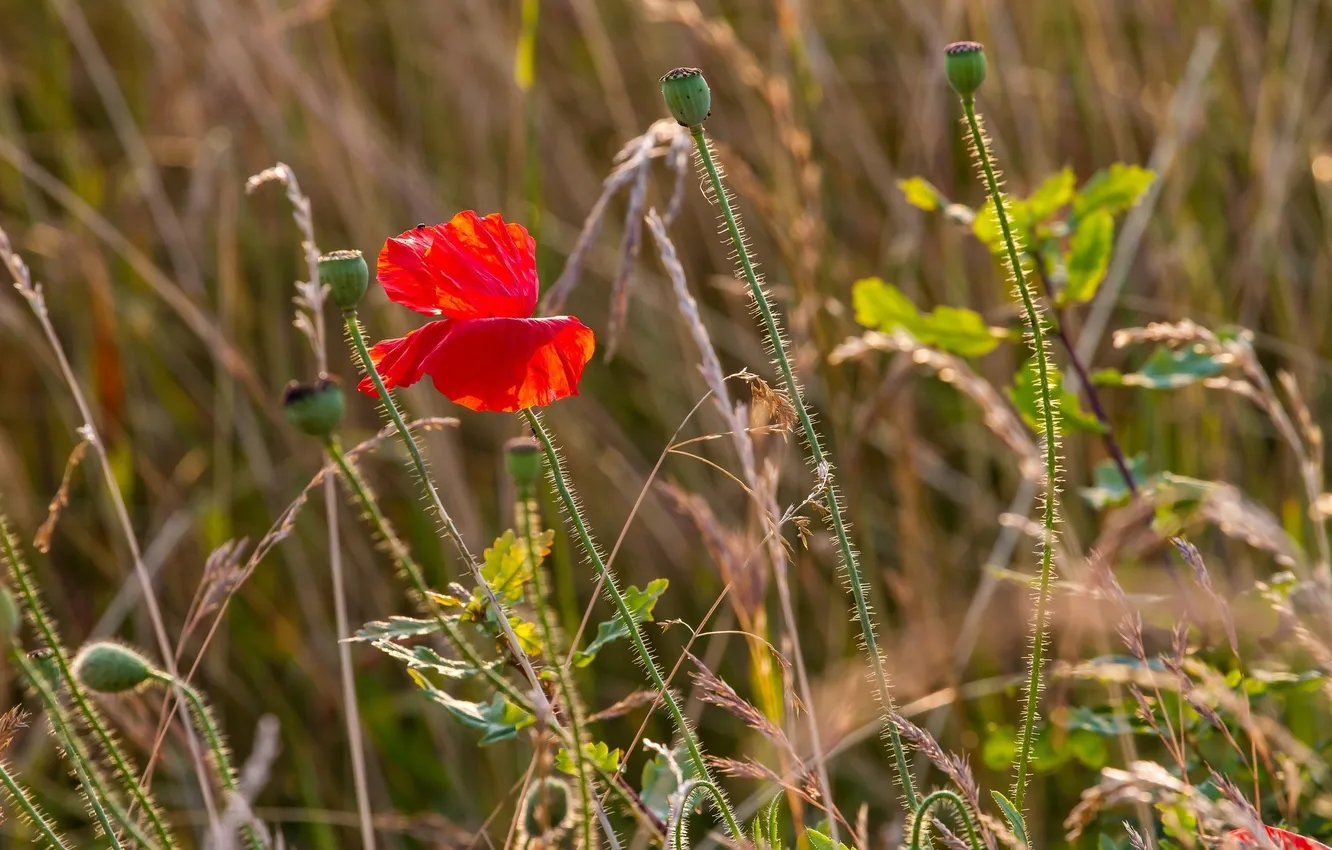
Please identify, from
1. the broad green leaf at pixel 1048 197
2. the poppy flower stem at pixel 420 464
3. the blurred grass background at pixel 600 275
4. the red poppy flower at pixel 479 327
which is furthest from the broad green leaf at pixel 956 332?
the poppy flower stem at pixel 420 464

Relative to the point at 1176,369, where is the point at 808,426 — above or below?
above

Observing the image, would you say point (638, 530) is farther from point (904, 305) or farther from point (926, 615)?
point (904, 305)

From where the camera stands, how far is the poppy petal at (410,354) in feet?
3.06

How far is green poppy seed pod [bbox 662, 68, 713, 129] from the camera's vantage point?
89 cm

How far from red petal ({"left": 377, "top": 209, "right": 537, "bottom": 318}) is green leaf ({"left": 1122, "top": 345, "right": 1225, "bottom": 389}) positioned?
669 millimetres

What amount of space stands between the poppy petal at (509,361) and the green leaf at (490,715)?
0.62 ft

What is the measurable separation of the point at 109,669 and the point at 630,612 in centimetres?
33

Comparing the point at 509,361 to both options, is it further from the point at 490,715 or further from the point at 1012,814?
the point at 1012,814

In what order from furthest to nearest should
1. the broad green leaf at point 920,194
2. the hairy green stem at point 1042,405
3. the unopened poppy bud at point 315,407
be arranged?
1. the broad green leaf at point 920,194
2. the hairy green stem at point 1042,405
3. the unopened poppy bud at point 315,407

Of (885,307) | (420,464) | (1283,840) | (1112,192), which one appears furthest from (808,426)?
(1112,192)

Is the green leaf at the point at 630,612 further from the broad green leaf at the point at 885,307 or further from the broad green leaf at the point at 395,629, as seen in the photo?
the broad green leaf at the point at 885,307

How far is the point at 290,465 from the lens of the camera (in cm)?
237

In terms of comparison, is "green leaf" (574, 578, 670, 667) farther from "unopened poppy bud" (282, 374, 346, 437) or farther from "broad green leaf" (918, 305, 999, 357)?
"broad green leaf" (918, 305, 999, 357)

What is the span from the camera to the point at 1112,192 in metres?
1.37
